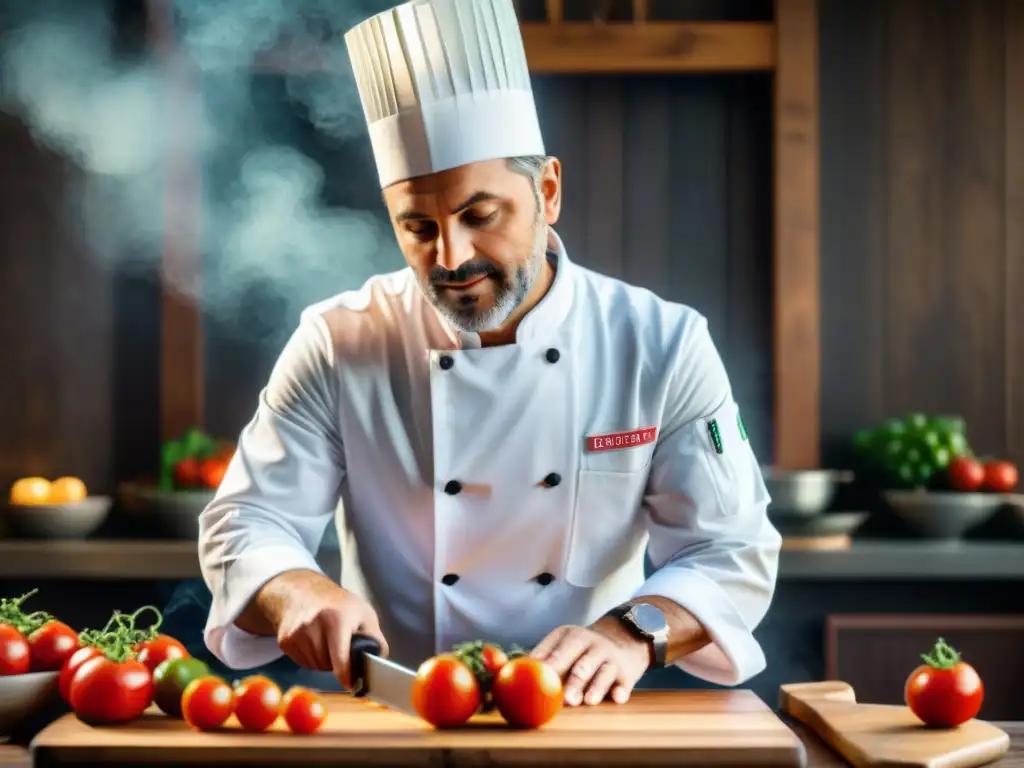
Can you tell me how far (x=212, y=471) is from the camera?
3.33 meters

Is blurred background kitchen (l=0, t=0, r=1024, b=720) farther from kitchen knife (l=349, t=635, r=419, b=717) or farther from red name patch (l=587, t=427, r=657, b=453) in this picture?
kitchen knife (l=349, t=635, r=419, b=717)

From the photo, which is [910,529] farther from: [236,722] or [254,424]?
[236,722]

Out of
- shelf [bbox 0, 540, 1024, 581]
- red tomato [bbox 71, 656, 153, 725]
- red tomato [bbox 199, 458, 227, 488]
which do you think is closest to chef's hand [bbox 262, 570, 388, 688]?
red tomato [bbox 71, 656, 153, 725]

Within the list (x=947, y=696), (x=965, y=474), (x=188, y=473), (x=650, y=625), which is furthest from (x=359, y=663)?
(x=965, y=474)

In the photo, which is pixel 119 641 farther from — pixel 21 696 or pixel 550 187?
pixel 550 187

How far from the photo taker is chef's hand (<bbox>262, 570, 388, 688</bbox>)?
1714 millimetres

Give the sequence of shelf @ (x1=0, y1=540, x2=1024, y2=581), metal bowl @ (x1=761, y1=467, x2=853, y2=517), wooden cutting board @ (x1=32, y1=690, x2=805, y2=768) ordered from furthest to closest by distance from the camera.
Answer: metal bowl @ (x1=761, y1=467, x2=853, y2=517), shelf @ (x1=0, y1=540, x2=1024, y2=581), wooden cutting board @ (x1=32, y1=690, x2=805, y2=768)

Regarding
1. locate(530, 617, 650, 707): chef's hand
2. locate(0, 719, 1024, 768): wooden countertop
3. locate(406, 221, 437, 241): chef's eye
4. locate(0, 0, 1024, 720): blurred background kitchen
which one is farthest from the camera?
locate(0, 0, 1024, 720): blurred background kitchen

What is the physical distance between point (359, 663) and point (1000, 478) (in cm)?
225

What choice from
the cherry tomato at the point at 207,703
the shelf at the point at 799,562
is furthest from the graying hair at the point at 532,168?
the shelf at the point at 799,562

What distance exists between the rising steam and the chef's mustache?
6.11 feet

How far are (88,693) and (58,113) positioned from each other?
267 centimetres

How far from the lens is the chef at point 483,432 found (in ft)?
6.36

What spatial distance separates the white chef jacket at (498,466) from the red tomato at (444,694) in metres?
0.52
